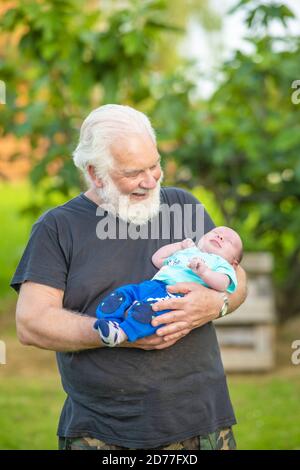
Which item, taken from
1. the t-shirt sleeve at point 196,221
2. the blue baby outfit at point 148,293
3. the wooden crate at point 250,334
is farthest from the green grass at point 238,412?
the blue baby outfit at point 148,293

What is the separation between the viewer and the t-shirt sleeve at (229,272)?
2512 millimetres

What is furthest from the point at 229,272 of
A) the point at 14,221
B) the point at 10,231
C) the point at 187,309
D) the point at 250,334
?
the point at 14,221

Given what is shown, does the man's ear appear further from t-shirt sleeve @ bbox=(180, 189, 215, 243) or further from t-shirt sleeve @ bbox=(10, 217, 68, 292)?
t-shirt sleeve @ bbox=(180, 189, 215, 243)

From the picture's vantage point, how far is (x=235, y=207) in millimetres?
6965

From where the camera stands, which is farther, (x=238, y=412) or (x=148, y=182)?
(x=238, y=412)

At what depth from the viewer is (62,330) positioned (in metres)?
2.47

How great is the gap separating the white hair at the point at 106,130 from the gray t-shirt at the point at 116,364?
16 cm

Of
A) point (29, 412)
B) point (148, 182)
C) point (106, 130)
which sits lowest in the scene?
point (29, 412)

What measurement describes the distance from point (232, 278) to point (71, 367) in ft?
1.86

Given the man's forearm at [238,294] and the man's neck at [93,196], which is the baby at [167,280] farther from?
the man's neck at [93,196]

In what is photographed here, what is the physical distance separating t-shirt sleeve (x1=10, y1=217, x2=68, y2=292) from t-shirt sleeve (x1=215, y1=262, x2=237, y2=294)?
47 cm

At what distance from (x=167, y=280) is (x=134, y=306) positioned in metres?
0.16

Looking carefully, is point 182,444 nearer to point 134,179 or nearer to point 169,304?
point 169,304
